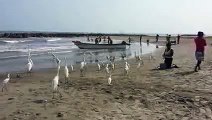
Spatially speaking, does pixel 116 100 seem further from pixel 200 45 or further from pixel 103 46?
pixel 103 46

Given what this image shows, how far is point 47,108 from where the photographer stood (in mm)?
10164

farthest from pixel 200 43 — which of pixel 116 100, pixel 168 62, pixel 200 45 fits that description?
pixel 116 100

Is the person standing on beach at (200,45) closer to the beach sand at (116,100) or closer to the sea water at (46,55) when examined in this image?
the beach sand at (116,100)

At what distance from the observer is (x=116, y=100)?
37.5 ft

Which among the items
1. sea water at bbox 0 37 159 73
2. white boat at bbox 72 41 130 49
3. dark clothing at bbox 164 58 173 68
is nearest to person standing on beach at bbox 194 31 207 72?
dark clothing at bbox 164 58 173 68

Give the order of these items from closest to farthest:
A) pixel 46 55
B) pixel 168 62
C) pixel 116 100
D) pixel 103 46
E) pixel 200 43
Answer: pixel 116 100
pixel 200 43
pixel 168 62
pixel 46 55
pixel 103 46

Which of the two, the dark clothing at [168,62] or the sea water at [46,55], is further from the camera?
the sea water at [46,55]

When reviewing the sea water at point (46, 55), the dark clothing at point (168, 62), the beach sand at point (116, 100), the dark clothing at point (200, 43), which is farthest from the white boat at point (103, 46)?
the beach sand at point (116, 100)

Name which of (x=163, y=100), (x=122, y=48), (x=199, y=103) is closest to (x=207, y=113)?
(x=199, y=103)

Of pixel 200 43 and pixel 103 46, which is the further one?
pixel 103 46

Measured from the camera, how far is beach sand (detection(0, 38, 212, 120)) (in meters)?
9.59

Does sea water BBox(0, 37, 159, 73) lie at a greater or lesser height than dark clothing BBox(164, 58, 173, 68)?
lesser

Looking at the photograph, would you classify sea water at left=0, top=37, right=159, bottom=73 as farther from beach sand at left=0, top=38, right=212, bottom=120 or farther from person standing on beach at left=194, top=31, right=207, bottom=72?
person standing on beach at left=194, top=31, right=207, bottom=72

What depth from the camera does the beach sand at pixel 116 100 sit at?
31.4ft
